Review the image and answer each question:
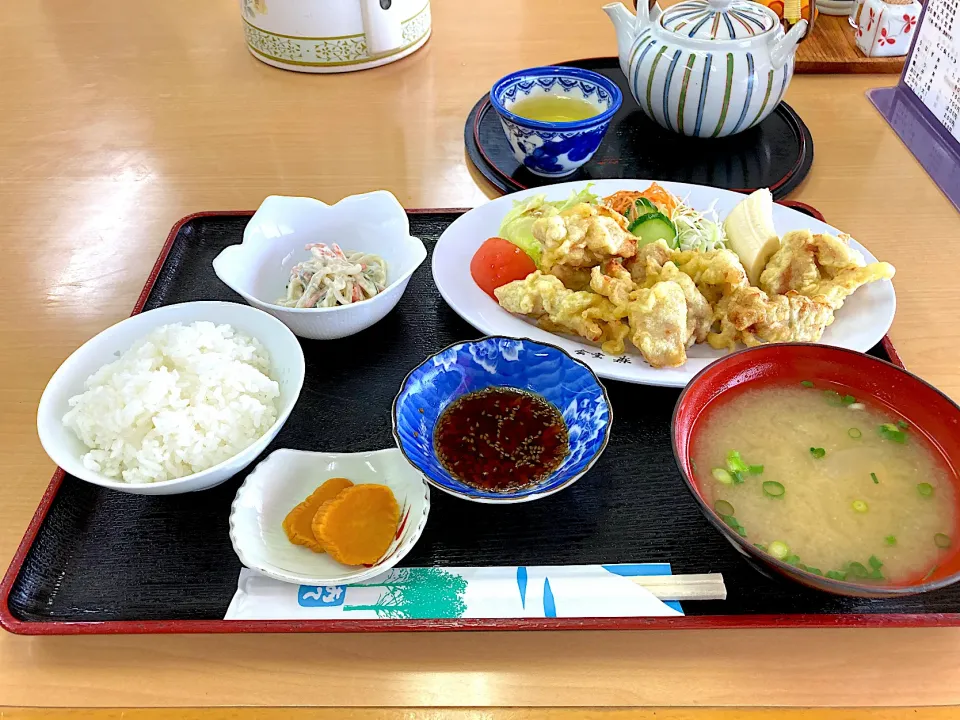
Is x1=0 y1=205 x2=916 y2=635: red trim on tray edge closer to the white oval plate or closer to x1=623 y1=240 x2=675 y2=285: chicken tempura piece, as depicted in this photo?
the white oval plate

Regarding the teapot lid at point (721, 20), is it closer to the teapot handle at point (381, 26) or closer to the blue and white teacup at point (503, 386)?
the teapot handle at point (381, 26)

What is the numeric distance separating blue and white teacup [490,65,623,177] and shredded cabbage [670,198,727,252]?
367mm

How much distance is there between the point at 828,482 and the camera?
1200 millimetres

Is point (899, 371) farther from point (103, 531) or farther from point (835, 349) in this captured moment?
point (103, 531)

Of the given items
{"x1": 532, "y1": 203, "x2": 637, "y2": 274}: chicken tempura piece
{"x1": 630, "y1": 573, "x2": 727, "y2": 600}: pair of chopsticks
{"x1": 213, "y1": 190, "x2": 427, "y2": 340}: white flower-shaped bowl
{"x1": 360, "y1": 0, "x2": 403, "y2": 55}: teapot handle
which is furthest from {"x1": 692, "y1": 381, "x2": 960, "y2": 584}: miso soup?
{"x1": 360, "y1": 0, "x2": 403, "y2": 55}: teapot handle

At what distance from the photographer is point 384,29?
2.78m

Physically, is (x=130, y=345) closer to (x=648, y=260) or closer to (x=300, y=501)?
(x=300, y=501)

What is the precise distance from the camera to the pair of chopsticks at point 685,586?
1.19 meters

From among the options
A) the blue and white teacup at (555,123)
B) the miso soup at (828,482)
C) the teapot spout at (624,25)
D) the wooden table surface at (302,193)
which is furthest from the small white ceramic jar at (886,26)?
the miso soup at (828,482)

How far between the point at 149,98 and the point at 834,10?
3.01 meters

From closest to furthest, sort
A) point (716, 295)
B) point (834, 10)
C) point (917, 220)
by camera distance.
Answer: point (716, 295) < point (917, 220) < point (834, 10)

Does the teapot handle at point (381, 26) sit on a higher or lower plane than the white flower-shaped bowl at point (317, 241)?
higher

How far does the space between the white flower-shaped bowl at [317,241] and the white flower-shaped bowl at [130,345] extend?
65 millimetres

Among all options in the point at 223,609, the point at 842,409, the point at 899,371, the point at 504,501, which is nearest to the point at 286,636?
the point at 223,609
